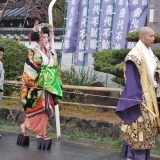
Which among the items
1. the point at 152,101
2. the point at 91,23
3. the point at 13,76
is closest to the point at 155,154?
the point at 152,101

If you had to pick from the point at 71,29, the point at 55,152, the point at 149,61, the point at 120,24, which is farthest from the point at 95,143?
the point at 71,29

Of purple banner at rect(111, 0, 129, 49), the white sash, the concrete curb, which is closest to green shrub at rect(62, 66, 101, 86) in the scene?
purple banner at rect(111, 0, 129, 49)

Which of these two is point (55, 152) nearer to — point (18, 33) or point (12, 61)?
point (12, 61)

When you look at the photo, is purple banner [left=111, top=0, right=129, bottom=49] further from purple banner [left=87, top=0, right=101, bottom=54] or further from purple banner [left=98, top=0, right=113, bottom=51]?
purple banner [left=87, top=0, right=101, bottom=54]

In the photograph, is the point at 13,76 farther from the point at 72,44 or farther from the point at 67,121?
the point at 67,121

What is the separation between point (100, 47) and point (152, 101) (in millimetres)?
4740

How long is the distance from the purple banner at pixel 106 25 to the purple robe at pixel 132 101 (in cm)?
449

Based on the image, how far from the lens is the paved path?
707 cm

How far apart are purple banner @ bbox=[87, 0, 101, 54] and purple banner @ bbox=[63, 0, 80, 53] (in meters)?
0.38

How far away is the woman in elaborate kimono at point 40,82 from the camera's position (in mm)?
7609

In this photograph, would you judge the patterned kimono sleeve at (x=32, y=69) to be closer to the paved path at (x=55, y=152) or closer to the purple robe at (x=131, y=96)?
the paved path at (x=55, y=152)

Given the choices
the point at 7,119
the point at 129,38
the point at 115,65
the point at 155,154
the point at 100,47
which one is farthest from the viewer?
the point at 100,47

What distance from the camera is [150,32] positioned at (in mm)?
6051


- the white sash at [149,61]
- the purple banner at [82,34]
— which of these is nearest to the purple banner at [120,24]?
the purple banner at [82,34]
